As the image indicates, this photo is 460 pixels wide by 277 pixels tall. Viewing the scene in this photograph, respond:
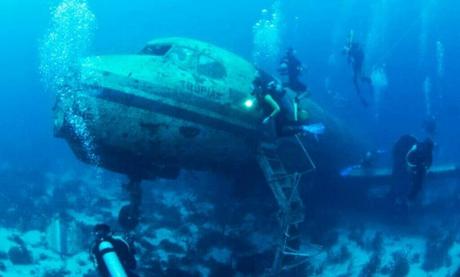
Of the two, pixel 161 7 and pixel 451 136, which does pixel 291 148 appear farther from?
pixel 161 7

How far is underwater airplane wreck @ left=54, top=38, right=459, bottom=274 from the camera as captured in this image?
29.2 feet

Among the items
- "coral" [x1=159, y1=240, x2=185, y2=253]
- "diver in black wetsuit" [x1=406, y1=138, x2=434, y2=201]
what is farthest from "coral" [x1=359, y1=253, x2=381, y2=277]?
"coral" [x1=159, y1=240, x2=185, y2=253]

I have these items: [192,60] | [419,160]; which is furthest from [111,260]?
[419,160]

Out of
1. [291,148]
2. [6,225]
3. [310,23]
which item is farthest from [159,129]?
[310,23]

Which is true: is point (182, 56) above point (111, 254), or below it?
above

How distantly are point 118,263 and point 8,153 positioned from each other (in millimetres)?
33014

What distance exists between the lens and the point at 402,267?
38.8 ft

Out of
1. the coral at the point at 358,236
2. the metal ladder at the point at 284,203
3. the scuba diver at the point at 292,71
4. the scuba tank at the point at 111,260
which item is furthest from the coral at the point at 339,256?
the scuba tank at the point at 111,260

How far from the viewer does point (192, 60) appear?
10.3 meters

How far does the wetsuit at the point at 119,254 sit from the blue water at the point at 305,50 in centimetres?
1729

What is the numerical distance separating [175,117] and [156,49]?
8.25 feet

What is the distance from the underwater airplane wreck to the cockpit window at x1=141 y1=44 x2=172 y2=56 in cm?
4

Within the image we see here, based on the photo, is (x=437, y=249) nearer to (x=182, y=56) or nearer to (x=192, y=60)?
(x=192, y=60)

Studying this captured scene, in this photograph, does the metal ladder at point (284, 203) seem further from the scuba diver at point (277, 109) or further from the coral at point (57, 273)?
the coral at point (57, 273)
